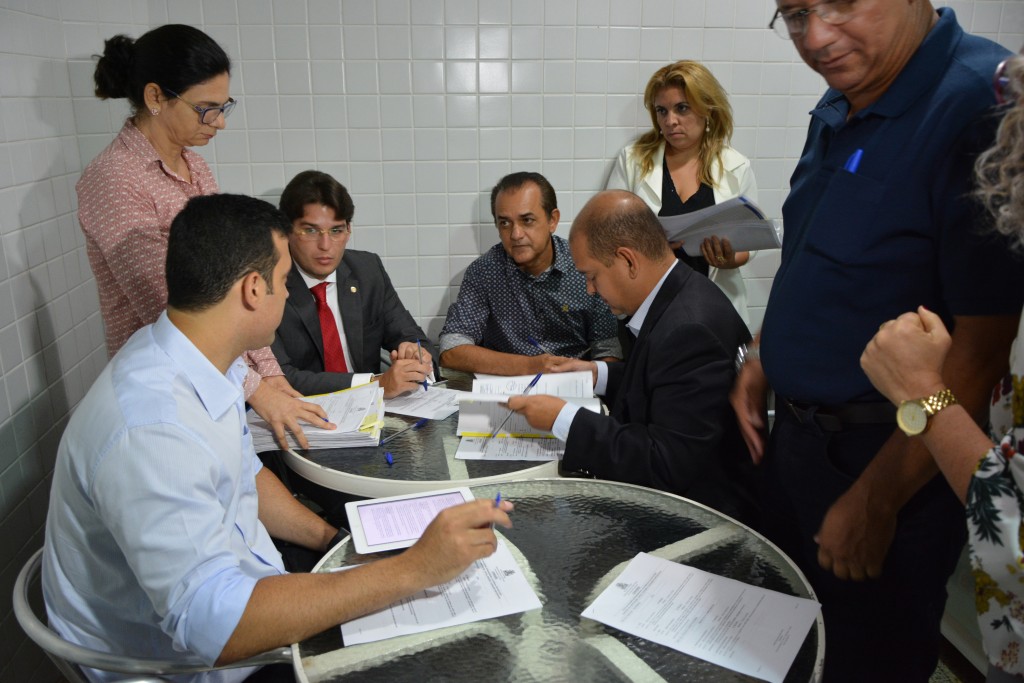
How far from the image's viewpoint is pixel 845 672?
1.73m

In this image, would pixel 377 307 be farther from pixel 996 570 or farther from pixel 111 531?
pixel 996 570

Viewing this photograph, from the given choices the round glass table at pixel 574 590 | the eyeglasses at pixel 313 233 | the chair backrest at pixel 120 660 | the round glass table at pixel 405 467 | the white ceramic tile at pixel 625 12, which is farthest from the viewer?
the white ceramic tile at pixel 625 12

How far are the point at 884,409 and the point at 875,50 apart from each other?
69 cm

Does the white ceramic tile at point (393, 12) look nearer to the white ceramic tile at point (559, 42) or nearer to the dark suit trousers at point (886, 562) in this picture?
the white ceramic tile at point (559, 42)

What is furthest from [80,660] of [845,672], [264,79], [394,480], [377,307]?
[264,79]

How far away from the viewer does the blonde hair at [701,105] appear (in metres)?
3.23

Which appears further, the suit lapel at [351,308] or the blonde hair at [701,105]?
the blonde hair at [701,105]

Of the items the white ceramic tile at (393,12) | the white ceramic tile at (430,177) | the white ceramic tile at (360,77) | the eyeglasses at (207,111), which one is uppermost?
the white ceramic tile at (393,12)

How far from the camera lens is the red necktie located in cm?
294

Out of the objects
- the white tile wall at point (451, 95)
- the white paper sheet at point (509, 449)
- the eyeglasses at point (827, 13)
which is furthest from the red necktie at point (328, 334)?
the eyeglasses at point (827, 13)

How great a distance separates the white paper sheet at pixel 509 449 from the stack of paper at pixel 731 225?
0.76 metres

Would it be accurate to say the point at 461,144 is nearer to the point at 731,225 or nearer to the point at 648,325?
the point at 731,225

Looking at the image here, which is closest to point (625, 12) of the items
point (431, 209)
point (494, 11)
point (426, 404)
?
point (494, 11)

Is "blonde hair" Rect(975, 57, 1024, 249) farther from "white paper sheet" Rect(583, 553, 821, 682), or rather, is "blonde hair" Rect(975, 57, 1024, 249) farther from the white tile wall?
the white tile wall
